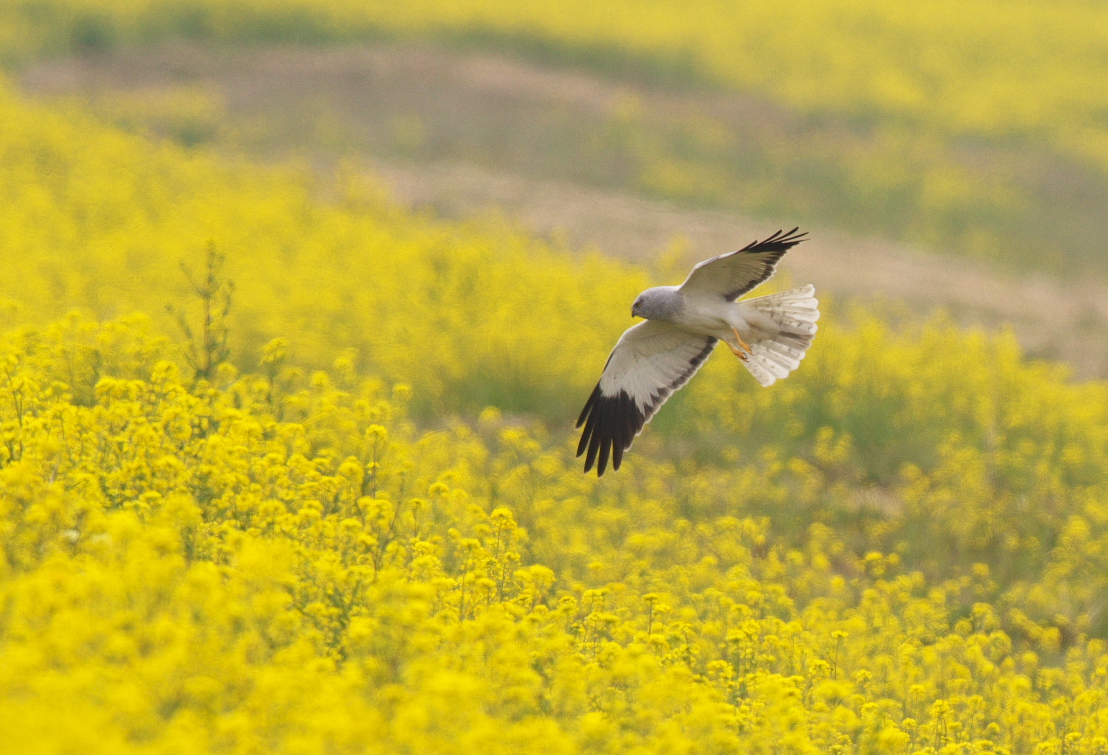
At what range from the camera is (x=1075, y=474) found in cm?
947

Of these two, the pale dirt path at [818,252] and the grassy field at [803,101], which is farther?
the grassy field at [803,101]

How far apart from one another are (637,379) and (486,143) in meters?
14.5

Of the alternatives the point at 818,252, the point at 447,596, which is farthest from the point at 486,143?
the point at 447,596

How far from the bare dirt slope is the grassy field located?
1.47ft

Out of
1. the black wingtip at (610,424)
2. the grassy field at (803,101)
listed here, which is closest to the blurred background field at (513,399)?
the grassy field at (803,101)

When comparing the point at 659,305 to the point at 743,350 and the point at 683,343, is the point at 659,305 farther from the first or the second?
the point at 743,350

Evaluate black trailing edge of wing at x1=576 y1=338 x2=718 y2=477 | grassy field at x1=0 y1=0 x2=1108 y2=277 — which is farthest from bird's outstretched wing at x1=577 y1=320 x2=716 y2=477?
grassy field at x1=0 y1=0 x2=1108 y2=277

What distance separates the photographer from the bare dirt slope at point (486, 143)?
51.5 ft

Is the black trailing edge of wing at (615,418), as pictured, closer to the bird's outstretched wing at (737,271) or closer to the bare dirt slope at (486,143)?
the bird's outstretched wing at (737,271)

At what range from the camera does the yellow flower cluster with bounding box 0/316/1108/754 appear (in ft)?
9.95

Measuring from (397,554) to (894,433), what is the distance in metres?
6.38

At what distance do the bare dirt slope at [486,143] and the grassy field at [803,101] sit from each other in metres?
0.45

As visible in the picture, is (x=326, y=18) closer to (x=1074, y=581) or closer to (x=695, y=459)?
(x=695, y=459)

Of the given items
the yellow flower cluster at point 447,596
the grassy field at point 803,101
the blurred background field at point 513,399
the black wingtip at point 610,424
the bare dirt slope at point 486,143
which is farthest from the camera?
the grassy field at point 803,101
